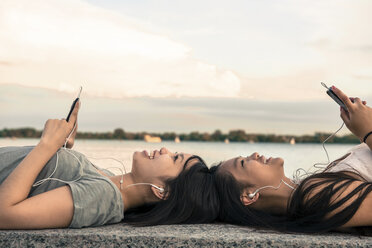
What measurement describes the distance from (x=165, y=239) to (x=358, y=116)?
1.65 m

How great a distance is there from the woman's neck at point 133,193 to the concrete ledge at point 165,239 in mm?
416

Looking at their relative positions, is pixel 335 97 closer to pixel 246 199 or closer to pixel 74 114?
pixel 246 199

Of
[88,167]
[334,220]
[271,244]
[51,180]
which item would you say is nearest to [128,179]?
[88,167]

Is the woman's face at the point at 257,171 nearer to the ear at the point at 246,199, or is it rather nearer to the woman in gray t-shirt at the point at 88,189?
the ear at the point at 246,199

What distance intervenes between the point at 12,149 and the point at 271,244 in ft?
6.69

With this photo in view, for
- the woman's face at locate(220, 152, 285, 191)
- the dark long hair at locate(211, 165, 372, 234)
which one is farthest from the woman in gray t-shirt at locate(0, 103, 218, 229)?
the woman's face at locate(220, 152, 285, 191)

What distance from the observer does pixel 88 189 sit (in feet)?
8.90

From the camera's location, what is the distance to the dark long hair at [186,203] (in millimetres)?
2887

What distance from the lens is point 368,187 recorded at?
2762mm

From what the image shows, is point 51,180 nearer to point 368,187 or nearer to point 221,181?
point 221,181

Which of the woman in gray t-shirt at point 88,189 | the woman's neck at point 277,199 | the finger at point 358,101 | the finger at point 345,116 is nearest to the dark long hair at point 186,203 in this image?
the woman in gray t-shirt at point 88,189

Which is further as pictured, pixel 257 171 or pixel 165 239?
pixel 257 171

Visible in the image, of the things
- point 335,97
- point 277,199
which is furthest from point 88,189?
point 335,97

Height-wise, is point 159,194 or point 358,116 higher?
point 358,116
